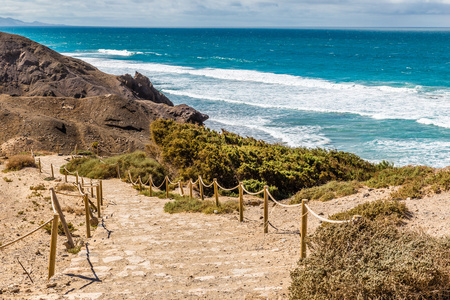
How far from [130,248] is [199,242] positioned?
137cm

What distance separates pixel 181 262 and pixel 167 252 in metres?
0.69

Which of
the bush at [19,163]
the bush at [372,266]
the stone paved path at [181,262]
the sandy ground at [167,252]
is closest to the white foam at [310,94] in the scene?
the bush at [19,163]

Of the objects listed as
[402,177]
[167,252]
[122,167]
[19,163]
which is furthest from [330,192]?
[19,163]

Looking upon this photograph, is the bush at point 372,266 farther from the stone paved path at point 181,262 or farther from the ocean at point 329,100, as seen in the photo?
the ocean at point 329,100

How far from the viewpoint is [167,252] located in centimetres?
712

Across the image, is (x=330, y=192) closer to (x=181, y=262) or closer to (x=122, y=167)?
(x=181, y=262)

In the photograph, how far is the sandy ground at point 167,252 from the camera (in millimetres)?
5359

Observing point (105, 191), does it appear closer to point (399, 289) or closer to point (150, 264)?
point (150, 264)

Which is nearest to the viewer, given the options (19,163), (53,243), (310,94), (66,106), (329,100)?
(53,243)

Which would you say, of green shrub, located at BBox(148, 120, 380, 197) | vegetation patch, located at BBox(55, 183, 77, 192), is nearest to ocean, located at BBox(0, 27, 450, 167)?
green shrub, located at BBox(148, 120, 380, 197)

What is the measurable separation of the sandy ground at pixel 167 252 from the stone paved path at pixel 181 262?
0.6 inches

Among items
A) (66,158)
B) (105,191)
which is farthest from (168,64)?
(105,191)

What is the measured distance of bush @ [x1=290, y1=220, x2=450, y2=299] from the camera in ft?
13.4

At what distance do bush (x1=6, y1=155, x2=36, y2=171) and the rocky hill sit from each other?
6662mm
